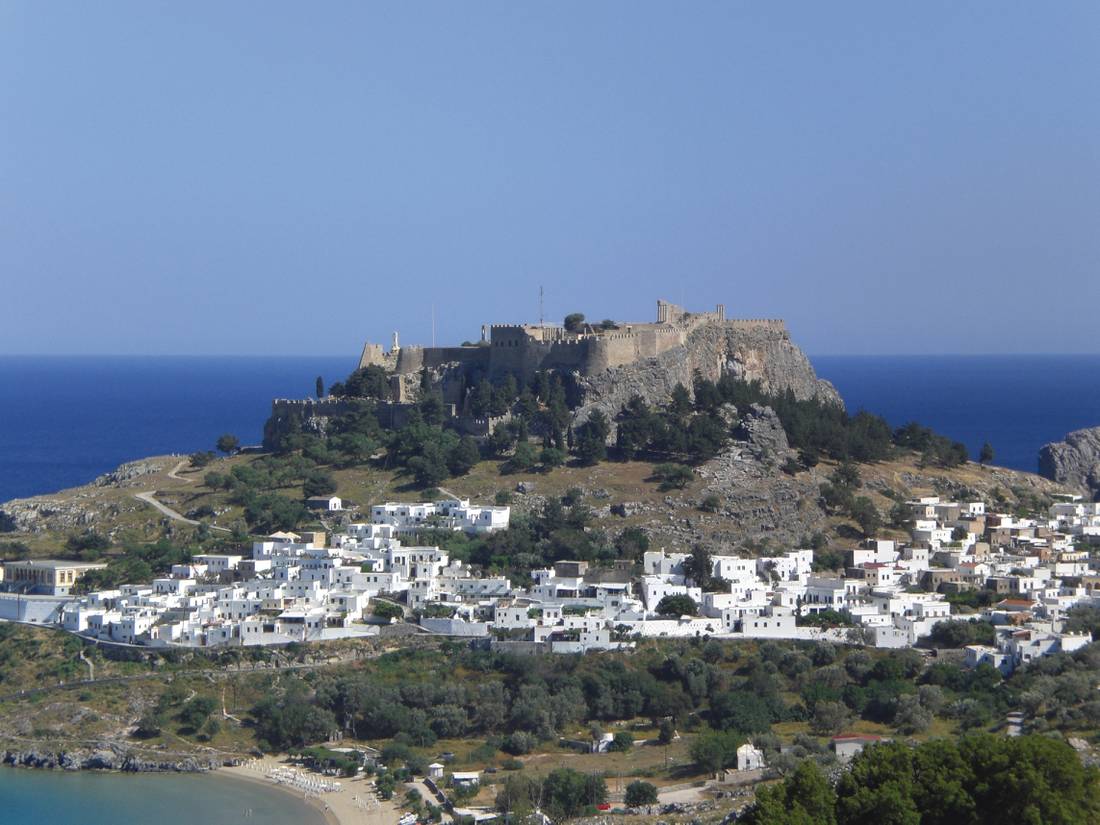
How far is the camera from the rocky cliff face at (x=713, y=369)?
5612cm

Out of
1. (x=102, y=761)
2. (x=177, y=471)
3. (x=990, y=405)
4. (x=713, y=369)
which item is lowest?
(x=102, y=761)

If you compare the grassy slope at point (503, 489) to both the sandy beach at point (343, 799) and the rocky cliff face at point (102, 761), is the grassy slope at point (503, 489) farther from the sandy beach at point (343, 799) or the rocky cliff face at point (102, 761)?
the sandy beach at point (343, 799)

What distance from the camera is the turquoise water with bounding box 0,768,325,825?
35812 millimetres

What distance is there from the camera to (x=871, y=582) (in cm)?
4681

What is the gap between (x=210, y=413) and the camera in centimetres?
11888

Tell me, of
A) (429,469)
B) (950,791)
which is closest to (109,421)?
(429,469)

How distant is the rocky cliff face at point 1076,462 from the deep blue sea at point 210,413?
12848mm

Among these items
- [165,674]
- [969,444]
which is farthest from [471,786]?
[969,444]

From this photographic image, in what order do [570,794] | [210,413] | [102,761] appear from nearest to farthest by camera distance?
1. [570,794]
2. [102,761]
3. [210,413]

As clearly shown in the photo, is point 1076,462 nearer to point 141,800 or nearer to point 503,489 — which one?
point 503,489

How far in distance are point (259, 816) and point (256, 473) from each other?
20.4 m

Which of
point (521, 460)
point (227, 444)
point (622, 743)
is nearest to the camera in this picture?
point (622, 743)

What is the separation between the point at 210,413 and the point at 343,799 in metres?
84.3

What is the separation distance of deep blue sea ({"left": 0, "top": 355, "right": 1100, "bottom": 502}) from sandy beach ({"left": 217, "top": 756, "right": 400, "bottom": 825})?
37.0m
